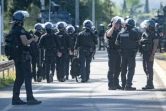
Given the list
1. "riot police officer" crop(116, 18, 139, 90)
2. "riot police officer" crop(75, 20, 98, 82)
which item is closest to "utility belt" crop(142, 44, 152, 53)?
"riot police officer" crop(116, 18, 139, 90)

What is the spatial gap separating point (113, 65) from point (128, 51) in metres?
0.70

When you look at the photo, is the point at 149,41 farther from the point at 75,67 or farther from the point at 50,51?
the point at 75,67

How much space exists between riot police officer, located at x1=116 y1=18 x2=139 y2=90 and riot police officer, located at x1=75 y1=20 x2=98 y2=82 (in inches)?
164

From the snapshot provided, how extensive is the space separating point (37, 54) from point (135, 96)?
753 centimetres

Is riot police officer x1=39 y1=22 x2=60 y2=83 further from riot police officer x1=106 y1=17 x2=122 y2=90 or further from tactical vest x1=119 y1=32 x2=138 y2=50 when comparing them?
tactical vest x1=119 y1=32 x2=138 y2=50

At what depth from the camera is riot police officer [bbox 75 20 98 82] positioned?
25.7 meters

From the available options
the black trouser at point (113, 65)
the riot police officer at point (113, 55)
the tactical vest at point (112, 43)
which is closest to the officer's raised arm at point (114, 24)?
the riot police officer at point (113, 55)

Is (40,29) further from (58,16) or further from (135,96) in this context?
(58,16)

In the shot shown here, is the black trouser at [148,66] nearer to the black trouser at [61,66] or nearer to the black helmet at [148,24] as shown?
the black helmet at [148,24]

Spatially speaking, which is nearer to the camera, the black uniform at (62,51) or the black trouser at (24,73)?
the black trouser at (24,73)

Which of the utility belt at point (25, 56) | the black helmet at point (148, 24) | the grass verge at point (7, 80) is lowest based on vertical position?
the grass verge at point (7, 80)

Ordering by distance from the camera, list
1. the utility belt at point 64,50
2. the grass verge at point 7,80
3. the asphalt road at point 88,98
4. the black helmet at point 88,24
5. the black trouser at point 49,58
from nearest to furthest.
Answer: the asphalt road at point 88,98 < the grass verge at point 7,80 < the black helmet at point 88,24 < the black trouser at point 49,58 < the utility belt at point 64,50

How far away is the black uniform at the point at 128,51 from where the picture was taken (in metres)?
21.3

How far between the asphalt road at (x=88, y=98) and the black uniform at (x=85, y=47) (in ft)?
1.90
